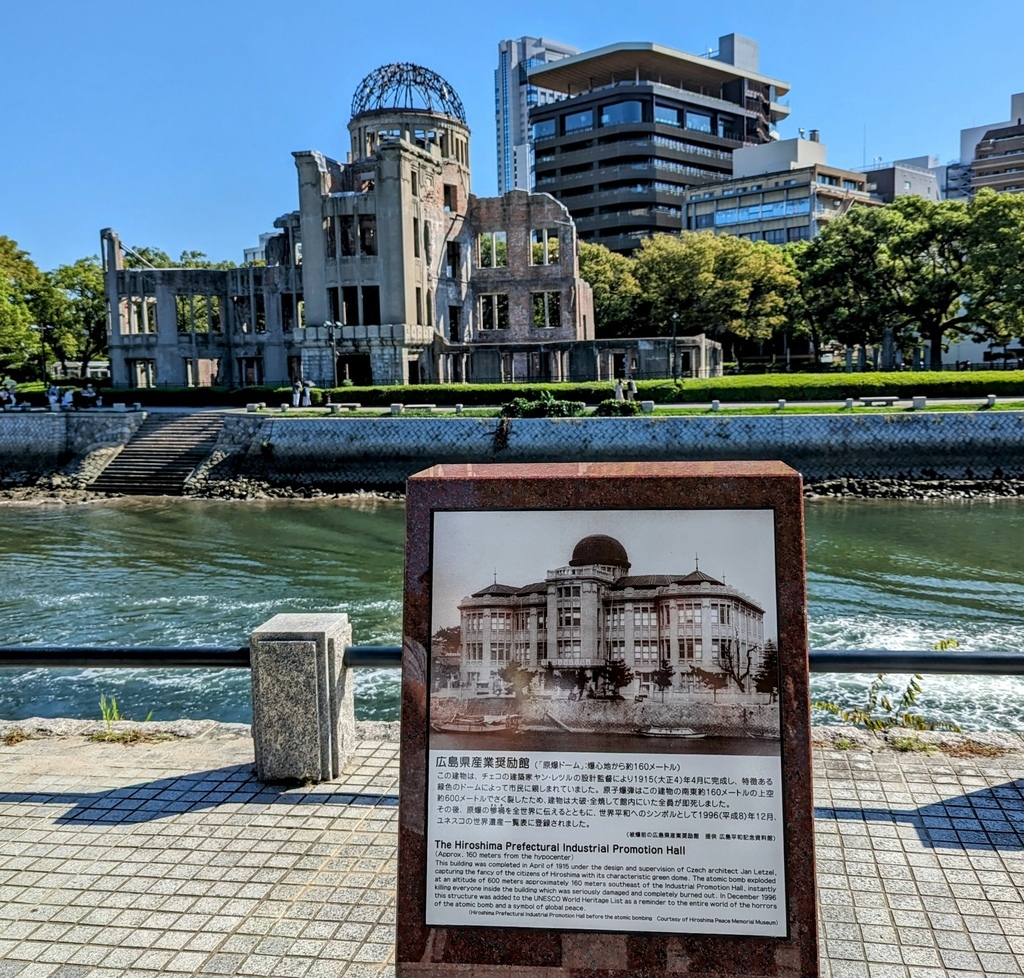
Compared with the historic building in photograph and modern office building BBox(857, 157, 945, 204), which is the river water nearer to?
the historic building in photograph

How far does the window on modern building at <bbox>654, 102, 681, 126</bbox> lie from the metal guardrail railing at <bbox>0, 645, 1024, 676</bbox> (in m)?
97.8

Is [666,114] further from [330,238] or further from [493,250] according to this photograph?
[330,238]

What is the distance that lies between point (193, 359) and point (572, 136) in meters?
54.1

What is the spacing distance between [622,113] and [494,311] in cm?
4686

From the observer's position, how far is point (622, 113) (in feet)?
309

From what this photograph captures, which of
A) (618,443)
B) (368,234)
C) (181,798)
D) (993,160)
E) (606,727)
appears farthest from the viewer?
(993,160)

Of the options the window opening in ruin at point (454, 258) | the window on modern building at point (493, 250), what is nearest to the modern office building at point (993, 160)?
the window on modern building at point (493, 250)

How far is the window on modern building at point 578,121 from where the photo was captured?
9556cm

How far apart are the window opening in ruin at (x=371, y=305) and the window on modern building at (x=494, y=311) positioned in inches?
367

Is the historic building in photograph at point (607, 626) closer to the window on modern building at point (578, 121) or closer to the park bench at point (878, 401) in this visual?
the park bench at point (878, 401)

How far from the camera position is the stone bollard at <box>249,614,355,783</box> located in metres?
5.92

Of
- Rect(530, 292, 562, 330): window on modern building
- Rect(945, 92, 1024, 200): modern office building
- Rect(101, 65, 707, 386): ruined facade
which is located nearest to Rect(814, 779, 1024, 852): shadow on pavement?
Rect(101, 65, 707, 386): ruined facade

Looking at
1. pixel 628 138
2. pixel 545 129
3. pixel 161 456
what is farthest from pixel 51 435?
pixel 545 129

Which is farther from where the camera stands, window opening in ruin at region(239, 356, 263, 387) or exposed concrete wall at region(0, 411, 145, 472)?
window opening in ruin at region(239, 356, 263, 387)
